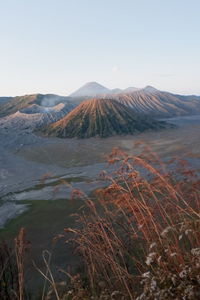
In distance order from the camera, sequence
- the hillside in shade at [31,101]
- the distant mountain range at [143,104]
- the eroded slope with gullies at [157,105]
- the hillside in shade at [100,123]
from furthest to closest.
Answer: the hillside in shade at [31,101] → the distant mountain range at [143,104] → the eroded slope with gullies at [157,105] → the hillside in shade at [100,123]

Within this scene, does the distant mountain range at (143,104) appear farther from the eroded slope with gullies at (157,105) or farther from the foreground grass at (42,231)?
the foreground grass at (42,231)

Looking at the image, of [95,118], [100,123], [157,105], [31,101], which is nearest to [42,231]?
[100,123]

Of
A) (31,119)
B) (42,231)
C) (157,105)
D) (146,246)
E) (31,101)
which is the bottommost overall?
(42,231)

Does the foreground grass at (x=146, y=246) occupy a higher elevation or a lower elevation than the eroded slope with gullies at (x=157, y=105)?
lower

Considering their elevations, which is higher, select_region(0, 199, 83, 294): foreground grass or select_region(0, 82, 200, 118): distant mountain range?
select_region(0, 82, 200, 118): distant mountain range

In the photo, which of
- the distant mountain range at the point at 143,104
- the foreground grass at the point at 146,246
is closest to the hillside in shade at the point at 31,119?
the distant mountain range at the point at 143,104

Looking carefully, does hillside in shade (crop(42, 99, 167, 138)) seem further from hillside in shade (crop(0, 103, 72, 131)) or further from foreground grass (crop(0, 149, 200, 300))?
foreground grass (crop(0, 149, 200, 300))

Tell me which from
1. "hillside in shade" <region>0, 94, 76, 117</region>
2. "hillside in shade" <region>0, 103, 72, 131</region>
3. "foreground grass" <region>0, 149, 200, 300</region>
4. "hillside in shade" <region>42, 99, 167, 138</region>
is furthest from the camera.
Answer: "hillside in shade" <region>0, 94, 76, 117</region>

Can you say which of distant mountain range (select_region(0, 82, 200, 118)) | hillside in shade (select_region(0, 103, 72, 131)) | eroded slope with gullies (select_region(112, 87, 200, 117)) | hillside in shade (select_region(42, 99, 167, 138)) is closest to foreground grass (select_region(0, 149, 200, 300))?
hillside in shade (select_region(42, 99, 167, 138))

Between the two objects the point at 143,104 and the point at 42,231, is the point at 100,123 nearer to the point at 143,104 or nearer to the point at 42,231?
the point at 42,231
